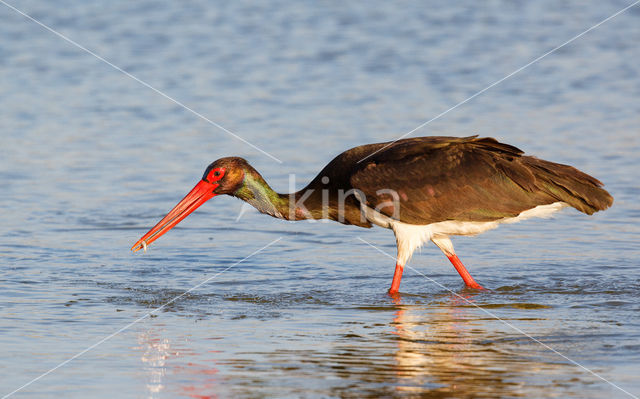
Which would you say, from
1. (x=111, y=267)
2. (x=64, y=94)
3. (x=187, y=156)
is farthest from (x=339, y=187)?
(x=64, y=94)

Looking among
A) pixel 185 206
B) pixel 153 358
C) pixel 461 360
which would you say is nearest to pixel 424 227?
pixel 185 206

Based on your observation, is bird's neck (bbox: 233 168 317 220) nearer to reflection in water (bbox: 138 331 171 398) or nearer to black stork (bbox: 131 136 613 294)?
black stork (bbox: 131 136 613 294)

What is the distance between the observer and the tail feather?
31.3 ft

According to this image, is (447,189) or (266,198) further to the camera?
(266,198)

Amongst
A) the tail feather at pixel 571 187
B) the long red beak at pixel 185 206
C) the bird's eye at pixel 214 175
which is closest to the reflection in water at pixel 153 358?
the long red beak at pixel 185 206

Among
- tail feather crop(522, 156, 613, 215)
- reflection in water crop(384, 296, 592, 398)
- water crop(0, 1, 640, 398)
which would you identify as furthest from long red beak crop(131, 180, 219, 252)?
tail feather crop(522, 156, 613, 215)

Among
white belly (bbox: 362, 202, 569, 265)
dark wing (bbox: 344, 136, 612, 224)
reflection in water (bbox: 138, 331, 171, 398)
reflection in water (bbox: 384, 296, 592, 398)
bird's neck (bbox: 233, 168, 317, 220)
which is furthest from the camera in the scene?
bird's neck (bbox: 233, 168, 317, 220)

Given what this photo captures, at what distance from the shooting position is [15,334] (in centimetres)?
773

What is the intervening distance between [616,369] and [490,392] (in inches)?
38.0

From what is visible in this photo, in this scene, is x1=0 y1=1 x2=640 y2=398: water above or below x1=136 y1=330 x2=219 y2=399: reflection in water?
above

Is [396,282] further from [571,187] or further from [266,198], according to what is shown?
[571,187]

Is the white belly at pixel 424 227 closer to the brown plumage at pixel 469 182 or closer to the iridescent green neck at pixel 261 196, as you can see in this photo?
the brown plumage at pixel 469 182

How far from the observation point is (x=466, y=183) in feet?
31.4

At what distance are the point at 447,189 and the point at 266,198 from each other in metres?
1.76
